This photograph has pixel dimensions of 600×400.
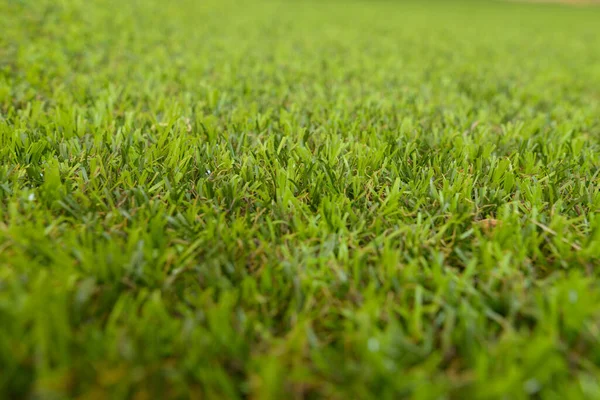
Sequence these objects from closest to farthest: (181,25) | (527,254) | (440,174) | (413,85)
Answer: (527,254)
(440,174)
(413,85)
(181,25)

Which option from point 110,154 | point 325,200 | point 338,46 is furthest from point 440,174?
point 338,46

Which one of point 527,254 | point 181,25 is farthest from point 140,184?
point 181,25

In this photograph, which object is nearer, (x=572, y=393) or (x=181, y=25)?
(x=572, y=393)

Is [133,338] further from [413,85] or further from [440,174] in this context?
[413,85]

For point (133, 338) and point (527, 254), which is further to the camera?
point (527, 254)

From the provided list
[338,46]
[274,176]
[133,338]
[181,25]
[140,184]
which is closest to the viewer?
[133,338]

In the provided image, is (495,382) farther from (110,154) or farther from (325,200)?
(110,154)
